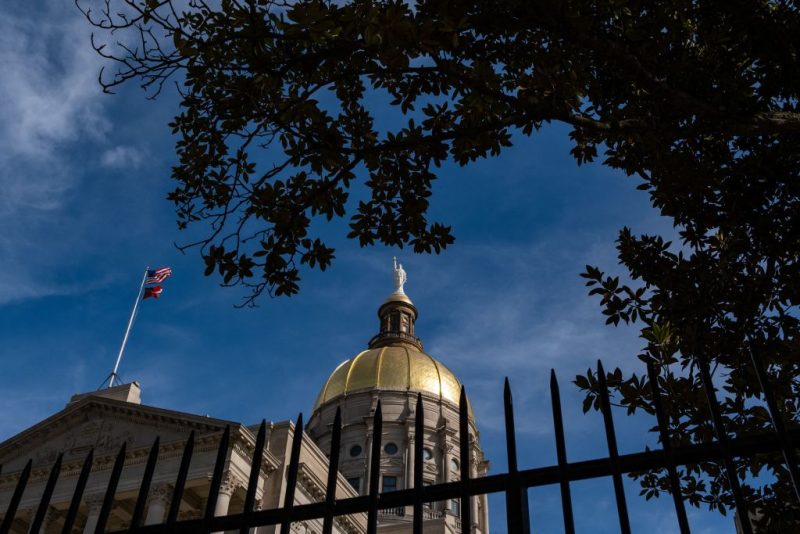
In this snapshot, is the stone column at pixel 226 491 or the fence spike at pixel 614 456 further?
the stone column at pixel 226 491

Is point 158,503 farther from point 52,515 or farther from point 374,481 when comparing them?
point 374,481

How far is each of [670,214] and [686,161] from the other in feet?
2.46

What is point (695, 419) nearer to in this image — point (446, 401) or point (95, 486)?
point (95, 486)

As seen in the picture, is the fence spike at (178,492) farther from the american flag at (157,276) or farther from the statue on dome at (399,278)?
the statue on dome at (399,278)

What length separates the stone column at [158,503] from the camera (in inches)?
1220

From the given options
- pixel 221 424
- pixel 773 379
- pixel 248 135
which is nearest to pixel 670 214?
pixel 773 379

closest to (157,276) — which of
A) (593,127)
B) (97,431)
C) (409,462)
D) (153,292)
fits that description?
(153,292)

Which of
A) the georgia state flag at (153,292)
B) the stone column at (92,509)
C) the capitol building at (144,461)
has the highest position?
the georgia state flag at (153,292)

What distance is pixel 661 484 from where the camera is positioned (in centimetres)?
670

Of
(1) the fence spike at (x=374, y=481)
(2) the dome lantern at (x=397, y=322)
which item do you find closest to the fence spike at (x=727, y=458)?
(1) the fence spike at (x=374, y=481)

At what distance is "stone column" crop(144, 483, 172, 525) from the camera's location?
102ft

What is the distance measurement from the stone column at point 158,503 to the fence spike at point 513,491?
101ft

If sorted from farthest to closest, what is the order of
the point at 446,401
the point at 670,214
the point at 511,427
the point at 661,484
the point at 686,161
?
1. the point at 446,401
2. the point at 670,214
3. the point at 686,161
4. the point at 661,484
5. the point at 511,427

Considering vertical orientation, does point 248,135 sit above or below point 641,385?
above
